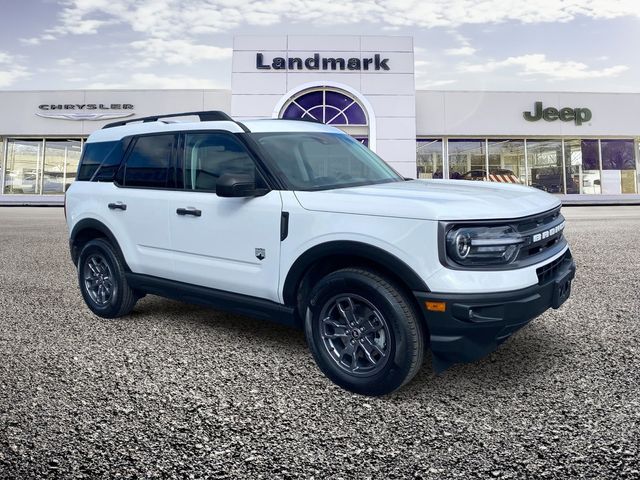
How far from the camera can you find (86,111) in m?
30.5

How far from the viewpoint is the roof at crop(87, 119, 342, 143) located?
4098 millimetres

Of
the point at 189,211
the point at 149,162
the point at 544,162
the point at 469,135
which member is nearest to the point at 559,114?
the point at 544,162

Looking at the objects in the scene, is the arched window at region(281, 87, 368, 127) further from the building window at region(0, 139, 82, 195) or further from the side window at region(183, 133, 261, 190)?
the side window at region(183, 133, 261, 190)

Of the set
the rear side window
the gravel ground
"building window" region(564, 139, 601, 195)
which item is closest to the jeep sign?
"building window" region(564, 139, 601, 195)

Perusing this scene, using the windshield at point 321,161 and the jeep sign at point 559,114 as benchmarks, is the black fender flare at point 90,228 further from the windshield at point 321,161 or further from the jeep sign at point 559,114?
the jeep sign at point 559,114

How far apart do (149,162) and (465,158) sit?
27.8m

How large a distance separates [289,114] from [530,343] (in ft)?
74.3

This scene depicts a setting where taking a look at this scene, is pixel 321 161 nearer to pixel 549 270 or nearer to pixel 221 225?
pixel 221 225

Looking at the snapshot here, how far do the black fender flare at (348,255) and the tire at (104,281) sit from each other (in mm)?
2045

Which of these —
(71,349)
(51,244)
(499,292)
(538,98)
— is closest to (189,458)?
(499,292)

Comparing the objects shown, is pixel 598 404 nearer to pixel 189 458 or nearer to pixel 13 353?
pixel 189 458

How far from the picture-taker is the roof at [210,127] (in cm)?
410

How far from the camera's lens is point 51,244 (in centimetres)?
1105

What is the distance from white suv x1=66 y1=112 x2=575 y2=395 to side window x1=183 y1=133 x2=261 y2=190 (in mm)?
12
